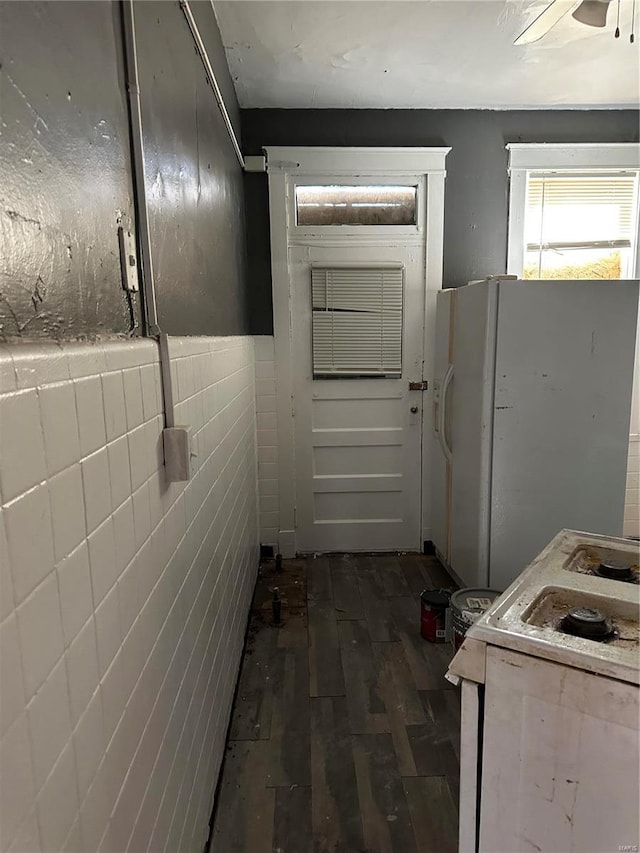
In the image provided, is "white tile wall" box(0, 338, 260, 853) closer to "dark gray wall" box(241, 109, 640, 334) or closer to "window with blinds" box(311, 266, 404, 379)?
"window with blinds" box(311, 266, 404, 379)

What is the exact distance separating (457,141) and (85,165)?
9.97 feet

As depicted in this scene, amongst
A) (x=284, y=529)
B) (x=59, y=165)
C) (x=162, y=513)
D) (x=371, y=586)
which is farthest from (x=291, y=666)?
(x=59, y=165)

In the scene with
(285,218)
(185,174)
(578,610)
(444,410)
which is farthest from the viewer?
(285,218)

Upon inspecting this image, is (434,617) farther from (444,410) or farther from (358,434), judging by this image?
(358,434)

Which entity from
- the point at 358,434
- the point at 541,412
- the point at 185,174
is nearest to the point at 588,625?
the point at 185,174

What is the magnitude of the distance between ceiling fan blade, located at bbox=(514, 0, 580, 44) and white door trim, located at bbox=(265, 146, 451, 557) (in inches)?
40.5

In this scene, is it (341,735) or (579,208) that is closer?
(341,735)

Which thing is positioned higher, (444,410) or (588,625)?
(444,410)

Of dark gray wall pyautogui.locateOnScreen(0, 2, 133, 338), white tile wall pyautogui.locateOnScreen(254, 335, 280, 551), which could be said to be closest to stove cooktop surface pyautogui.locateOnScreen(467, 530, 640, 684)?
dark gray wall pyautogui.locateOnScreen(0, 2, 133, 338)

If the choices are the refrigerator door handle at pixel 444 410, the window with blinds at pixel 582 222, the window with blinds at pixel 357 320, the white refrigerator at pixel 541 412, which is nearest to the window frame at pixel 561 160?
the window with blinds at pixel 582 222

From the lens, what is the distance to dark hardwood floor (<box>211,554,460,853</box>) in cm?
158

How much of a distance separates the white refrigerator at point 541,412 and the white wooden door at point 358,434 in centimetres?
67

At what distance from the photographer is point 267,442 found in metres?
3.39

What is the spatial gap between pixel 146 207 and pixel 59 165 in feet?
1.31
